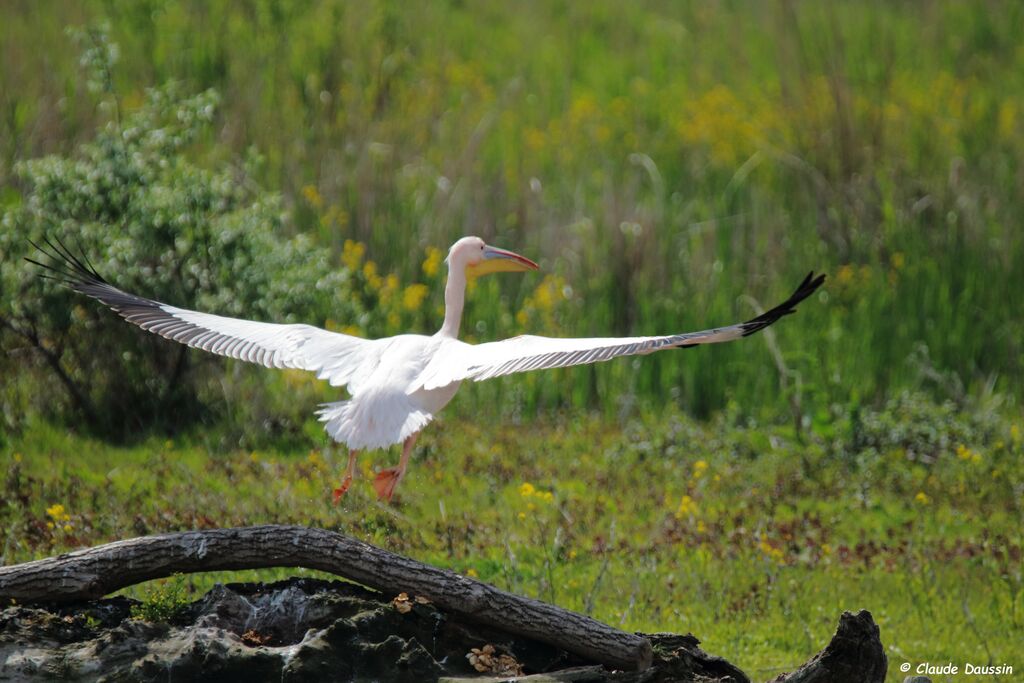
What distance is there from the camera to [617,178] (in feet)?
50.4

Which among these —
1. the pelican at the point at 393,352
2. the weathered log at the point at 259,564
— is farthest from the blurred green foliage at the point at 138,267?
the weathered log at the point at 259,564

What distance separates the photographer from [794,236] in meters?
14.0

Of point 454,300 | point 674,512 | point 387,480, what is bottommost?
A: point 674,512

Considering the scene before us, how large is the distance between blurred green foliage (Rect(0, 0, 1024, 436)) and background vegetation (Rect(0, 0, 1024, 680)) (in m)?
0.04

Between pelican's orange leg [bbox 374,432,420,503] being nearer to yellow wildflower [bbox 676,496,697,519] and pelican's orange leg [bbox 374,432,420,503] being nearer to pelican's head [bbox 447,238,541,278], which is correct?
pelican's head [bbox 447,238,541,278]

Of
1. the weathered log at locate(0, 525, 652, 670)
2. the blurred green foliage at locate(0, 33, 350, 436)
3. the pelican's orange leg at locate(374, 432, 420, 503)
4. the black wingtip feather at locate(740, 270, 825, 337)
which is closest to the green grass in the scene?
the blurred green foliage at locate(0, 33, 350, 436)

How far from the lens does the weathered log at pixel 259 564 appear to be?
614 cm

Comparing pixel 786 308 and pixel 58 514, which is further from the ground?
pixel 786 308

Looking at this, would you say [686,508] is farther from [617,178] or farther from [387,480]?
[617,178]

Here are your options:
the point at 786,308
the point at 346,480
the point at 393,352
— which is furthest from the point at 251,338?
the point at 786,308

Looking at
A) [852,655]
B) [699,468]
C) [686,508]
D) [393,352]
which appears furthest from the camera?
[699,468]

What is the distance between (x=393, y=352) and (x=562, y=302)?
16.8ft

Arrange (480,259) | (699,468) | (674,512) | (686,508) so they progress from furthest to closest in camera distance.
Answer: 1. (699,468)
2. (674,512)
3. (686,508)
4. (480,259)

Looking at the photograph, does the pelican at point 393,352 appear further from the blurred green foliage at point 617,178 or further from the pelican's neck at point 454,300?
the blurred green foliage at point 617,178
